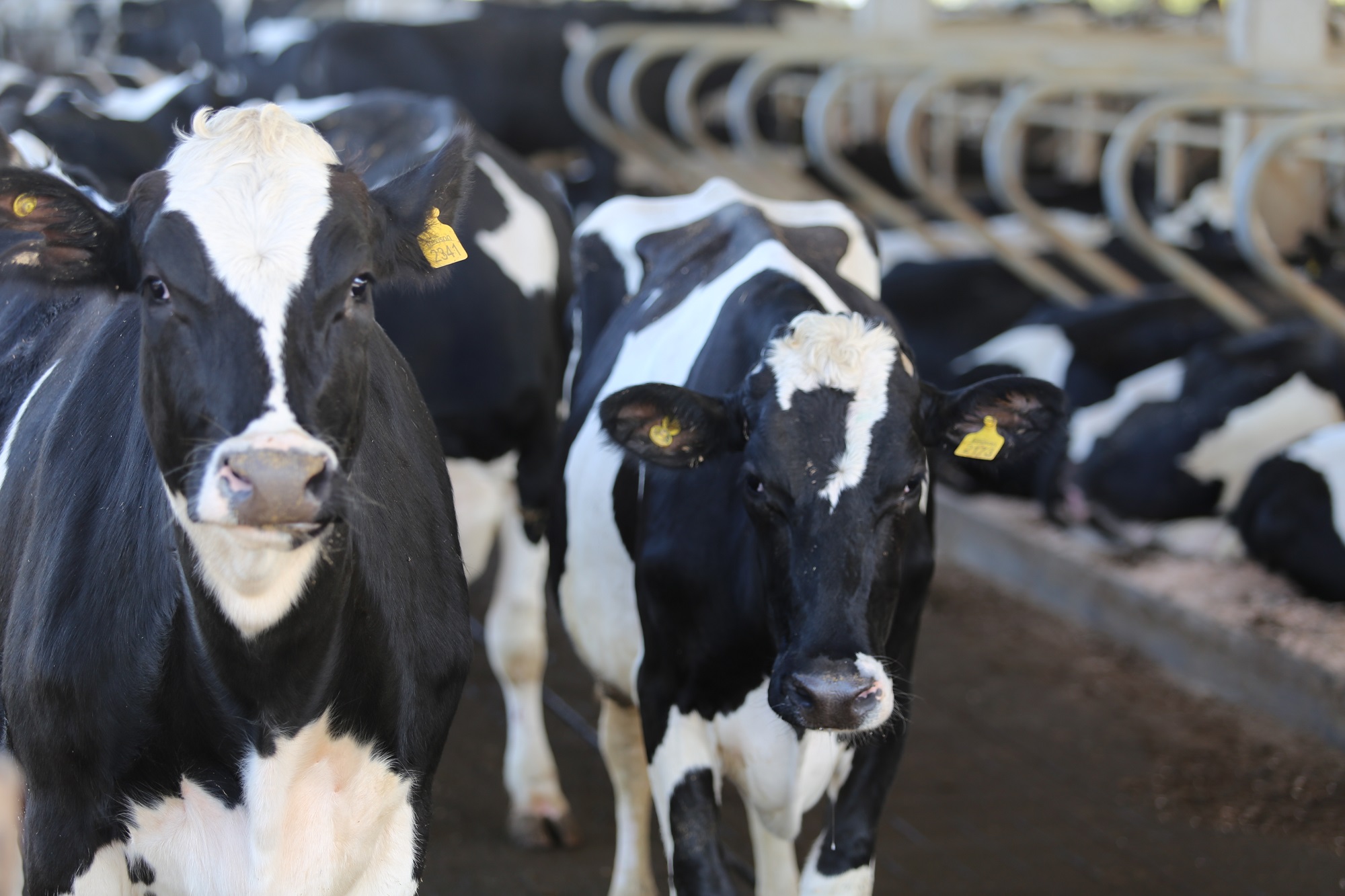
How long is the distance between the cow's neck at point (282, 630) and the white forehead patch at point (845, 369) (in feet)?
3.17

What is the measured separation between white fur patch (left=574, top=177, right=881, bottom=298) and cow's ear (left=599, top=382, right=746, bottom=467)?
999 millimetres

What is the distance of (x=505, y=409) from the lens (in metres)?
4.73

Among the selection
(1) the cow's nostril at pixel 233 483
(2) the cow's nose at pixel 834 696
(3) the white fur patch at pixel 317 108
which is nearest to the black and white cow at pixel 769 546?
(2) the cow's nose at pixel 834 696

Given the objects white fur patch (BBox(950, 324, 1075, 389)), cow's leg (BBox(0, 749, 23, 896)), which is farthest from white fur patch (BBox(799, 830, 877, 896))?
white fur patch (BBox(950, 324, 1075, 389))

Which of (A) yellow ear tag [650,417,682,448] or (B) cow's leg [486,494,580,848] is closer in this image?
(A) yellow ear tag [650,417,682,448]

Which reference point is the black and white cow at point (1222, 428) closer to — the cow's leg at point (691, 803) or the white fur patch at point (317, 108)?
the white fur patch at point (317, 108)

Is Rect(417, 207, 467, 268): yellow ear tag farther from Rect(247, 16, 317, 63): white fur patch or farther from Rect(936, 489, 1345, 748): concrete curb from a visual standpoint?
Rect(247, 16, 317, 63): white fur patch

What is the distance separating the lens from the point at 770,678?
122 inches

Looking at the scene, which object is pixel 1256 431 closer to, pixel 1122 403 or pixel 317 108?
pixel 1122 403

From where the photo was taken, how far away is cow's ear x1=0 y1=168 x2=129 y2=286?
98.6 inches

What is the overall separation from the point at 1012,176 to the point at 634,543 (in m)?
4.50

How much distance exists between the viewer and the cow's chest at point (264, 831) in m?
2.67

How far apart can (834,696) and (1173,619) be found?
11.3 ft

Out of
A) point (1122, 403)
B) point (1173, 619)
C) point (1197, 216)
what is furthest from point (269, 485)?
point (1197, 216)
